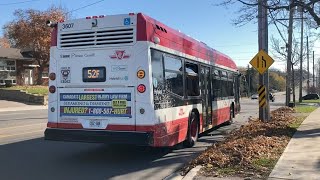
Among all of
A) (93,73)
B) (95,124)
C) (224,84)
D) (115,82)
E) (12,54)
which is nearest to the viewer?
(115,82)

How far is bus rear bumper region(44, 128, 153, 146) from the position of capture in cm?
912

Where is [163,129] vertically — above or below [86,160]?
above

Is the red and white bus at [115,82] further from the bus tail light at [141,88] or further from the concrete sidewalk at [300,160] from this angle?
the concrete sidewalk at [300,160]

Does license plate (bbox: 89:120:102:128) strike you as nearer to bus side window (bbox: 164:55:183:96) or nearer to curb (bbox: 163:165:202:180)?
bus side window (bbox: 164:55:183:96)

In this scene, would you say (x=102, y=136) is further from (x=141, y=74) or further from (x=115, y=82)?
(x=141, y=74)

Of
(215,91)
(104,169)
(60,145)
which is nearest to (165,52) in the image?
(104,169)

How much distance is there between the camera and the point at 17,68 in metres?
56.2

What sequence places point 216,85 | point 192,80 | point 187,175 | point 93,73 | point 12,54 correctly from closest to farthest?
point 187,175, point 93,73, point 192,80, point 216,85, point 12,54

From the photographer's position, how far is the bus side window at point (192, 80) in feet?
38.7

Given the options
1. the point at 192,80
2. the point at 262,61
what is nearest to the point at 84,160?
the point at 192,80

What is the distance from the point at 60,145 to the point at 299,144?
654 centimetres

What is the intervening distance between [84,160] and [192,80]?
A: 3.91 m

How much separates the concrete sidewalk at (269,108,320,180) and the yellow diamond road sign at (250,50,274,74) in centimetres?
422

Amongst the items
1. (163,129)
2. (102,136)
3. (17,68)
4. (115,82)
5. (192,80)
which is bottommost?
(102,136)
